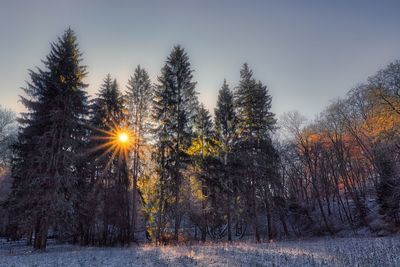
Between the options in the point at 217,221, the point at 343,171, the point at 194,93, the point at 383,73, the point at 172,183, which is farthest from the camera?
the point at 343,171

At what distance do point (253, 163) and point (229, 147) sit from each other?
120 inches

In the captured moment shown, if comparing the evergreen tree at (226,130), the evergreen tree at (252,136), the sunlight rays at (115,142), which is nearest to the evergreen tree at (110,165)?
the sunlight rays at (115,142)

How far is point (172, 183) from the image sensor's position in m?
20.6

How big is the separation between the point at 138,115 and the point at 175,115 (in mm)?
4261

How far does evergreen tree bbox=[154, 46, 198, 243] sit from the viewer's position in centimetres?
2083

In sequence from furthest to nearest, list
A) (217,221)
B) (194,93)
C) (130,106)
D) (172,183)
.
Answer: (217,221) → (130,106) → (194,93) → (172,183)

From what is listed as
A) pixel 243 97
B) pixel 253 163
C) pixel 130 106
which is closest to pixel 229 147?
pixel 253 163

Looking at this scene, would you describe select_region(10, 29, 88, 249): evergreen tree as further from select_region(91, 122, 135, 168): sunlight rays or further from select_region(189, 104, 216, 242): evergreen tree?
select_region(189, 104, 216, 242): evergreen tree

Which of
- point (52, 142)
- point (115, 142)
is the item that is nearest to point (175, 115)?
point (115, 142)

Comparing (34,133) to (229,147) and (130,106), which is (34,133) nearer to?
(130,106)

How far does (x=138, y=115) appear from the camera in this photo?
79.3 feet

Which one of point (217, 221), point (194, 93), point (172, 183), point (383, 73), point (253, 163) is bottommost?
point (217, 221)

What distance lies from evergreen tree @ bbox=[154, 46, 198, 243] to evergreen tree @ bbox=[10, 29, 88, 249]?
238 inches

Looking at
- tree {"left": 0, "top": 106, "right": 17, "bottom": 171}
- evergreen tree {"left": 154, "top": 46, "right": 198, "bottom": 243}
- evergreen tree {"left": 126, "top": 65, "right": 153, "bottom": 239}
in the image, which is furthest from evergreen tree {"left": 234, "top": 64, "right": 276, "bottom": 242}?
tree {"left": 0, "top": 106, "right": 17, "bottom": 171}
